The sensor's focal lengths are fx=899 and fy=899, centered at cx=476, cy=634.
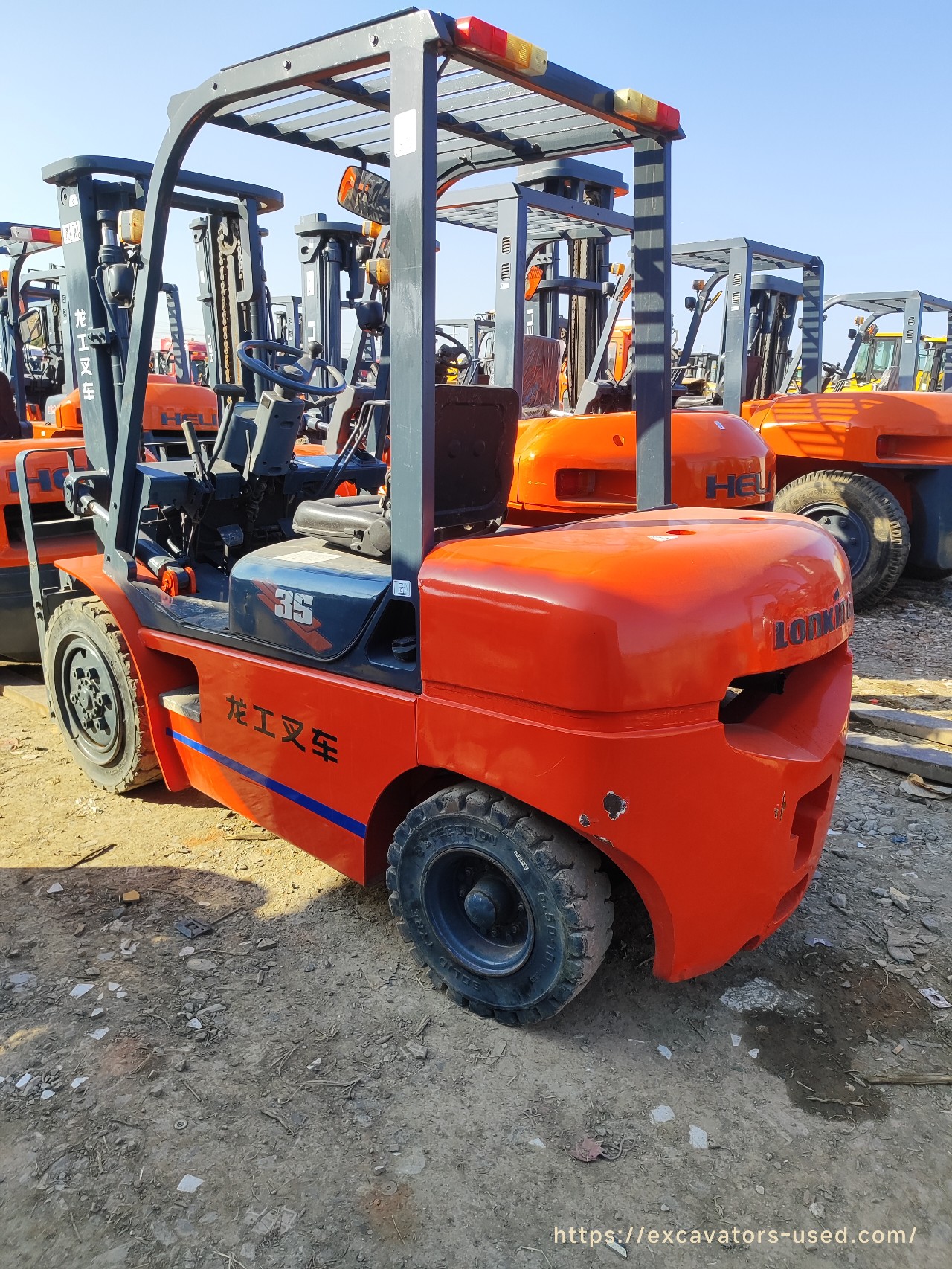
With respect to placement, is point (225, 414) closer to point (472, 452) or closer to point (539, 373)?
point (472, 452)

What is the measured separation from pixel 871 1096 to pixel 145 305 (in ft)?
10.9

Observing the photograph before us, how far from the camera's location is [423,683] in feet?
7.93

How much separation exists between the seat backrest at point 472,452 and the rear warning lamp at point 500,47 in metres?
0.79

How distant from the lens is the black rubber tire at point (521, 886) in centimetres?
229

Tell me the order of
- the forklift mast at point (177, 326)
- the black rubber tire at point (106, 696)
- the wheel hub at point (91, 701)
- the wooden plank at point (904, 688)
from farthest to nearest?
the forklift mast at point (177, 326) → the wooden plank at point (904, 688) → the wheel hub at point (91, 701) → the black rubber tire at point (106, 696)

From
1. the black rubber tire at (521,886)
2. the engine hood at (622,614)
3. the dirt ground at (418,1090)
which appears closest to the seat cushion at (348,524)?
the engine hood at (622,614)

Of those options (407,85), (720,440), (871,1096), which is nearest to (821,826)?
(871,1096)

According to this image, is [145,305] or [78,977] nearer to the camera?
[78,977]

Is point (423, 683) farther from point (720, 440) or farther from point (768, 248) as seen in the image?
point (768, 248)

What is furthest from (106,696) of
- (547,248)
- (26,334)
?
(26,334)

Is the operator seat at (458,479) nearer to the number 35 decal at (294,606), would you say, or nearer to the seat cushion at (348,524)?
the seat cushion at (348,524)

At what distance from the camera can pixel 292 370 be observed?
3.80 metres

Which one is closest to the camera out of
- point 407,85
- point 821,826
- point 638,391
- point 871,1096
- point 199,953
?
point 407,85

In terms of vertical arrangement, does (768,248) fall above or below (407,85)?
above
